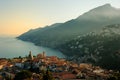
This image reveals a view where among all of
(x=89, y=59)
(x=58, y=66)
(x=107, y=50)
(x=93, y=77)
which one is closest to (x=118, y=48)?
(x=107, y=50)

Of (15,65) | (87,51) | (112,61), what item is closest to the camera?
(15,65)

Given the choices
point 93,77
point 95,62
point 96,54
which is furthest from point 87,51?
point 93,77

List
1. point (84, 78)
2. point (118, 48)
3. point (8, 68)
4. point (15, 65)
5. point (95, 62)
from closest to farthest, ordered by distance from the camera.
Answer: point (84, 78), point (8, 68), point (15, 65), point (95, 62), point (118, 48)

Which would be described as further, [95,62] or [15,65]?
[95,62]

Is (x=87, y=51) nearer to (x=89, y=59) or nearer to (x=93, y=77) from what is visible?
(x=89, y=59)

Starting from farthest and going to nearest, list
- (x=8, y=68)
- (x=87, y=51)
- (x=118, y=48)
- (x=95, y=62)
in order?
(x=87, y=51), (x=118, y=48), (x=95, y=62), (x=8, y=68)

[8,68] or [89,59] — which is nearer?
[8,68]

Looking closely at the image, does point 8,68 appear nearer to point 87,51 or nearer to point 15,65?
point 15,65

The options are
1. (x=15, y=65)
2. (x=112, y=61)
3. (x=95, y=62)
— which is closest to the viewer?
(x=15, y=65)
